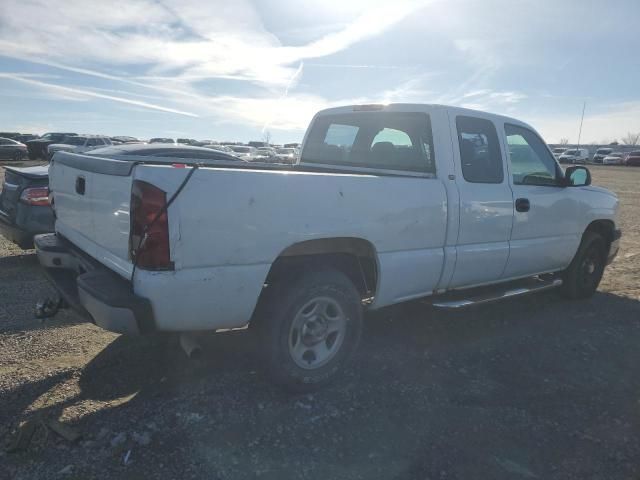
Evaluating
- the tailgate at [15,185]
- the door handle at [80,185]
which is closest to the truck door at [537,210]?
the door handle at [80,185]

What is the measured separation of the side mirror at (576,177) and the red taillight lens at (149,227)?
408 cm

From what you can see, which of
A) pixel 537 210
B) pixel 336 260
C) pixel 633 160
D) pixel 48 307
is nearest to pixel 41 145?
pixel 48 307

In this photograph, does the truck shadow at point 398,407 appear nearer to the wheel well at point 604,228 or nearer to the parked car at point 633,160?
the wheel well at point 604,228

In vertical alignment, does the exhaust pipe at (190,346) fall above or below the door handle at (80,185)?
below

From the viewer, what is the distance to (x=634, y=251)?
28.2ft

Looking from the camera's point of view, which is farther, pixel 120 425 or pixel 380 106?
pixel 380 106

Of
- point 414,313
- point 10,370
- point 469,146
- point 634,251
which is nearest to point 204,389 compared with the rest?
point 10,370

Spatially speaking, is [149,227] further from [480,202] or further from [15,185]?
[15,185]

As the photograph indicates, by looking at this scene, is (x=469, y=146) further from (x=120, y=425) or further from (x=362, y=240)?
(x=120, y=425)

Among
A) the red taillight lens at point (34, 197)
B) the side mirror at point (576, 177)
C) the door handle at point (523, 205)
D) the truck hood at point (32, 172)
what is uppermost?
the side mirror at point (576, 177)

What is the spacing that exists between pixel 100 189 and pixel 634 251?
8923mm

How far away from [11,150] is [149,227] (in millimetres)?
34758

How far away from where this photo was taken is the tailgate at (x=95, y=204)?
2.71 meters

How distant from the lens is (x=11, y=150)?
102 ft
